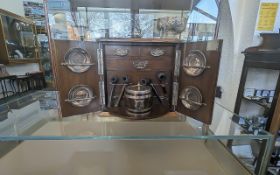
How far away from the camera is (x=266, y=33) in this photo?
74cm

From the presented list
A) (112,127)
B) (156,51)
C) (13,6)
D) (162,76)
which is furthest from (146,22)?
(13,6)

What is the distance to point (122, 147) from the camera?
0.71 meters

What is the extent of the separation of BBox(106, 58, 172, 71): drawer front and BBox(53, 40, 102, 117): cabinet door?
0.25 ft

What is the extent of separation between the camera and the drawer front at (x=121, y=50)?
2.35 feet

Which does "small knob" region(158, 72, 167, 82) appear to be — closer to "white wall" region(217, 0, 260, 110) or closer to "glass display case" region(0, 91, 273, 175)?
"glass display case" region(0, 91, 273, 175)

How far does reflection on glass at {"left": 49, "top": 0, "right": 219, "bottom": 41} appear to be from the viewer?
2.48 ft

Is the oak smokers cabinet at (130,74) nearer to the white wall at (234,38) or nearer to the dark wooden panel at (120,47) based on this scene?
the dark wooden panel at (120,47)

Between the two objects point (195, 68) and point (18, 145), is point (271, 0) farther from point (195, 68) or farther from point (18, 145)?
point (18, 145)

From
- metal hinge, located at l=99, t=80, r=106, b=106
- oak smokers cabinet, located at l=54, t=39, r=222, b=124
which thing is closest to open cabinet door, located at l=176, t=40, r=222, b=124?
oak smokers cabinet, located at l=54, t=39, r=222, b=124

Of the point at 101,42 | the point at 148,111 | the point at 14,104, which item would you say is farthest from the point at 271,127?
the point at 14,104

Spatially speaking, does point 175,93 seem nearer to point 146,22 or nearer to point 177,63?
point 177,63

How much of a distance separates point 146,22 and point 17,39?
710 millimetres

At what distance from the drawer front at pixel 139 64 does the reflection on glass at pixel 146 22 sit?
0.41ft

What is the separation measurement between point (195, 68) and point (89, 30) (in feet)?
1.70
